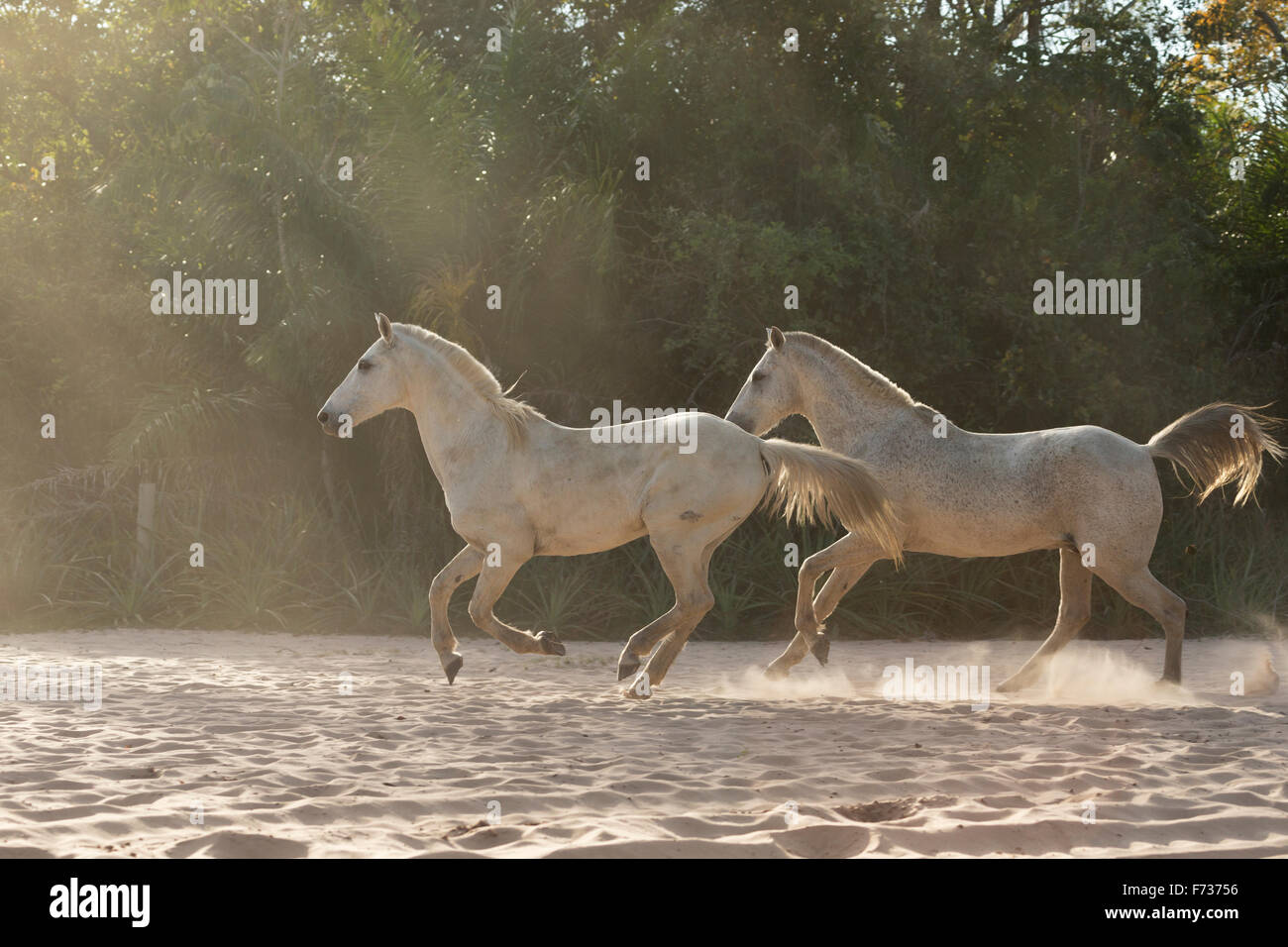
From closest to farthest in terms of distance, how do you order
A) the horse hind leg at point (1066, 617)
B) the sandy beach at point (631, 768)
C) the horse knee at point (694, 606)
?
1. the sandy beach at point (631, 768)
2. the horse knee at point (694, 606)
3. the horse hind leg at point (1066, 617)

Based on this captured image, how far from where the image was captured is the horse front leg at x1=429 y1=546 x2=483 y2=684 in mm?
6488

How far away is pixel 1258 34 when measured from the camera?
17.9 metres

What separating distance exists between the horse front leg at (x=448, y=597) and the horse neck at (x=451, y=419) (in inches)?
16.8

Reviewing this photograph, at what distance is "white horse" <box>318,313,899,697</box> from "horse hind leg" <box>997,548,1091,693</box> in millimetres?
1070

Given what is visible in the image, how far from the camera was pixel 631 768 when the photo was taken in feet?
14.4

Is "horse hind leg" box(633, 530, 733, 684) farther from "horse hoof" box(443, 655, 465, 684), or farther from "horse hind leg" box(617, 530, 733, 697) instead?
"horse hoof" box(443, 655, 465, 684)

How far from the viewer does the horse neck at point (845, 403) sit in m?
6.86

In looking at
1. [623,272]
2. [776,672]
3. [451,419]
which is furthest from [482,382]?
[623,272]

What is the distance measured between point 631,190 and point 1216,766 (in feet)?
27.3

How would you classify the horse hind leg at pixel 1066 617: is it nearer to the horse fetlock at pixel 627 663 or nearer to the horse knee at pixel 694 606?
the horse knee at pixel 694 606

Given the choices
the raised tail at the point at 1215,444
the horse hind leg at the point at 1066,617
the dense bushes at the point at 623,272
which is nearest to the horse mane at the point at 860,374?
the horse hind leg at the point at 1066,617

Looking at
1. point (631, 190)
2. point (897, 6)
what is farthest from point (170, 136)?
point (897, 6)

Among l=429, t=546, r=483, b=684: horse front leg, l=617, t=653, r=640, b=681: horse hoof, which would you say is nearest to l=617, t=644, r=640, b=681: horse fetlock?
l=617, t=653, r=640, b=681: horse hoof

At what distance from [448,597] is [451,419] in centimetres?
92
